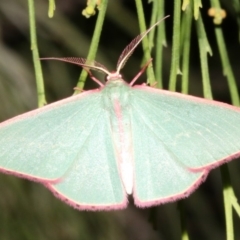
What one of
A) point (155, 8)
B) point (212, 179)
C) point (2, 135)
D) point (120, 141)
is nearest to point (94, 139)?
point (120, 141)

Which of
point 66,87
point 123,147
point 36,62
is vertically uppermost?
point 36,62

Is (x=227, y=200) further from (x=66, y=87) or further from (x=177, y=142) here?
(x=66, y=87)

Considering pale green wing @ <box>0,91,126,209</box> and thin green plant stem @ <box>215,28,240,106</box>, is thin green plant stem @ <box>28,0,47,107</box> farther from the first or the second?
thin green plant stem @ <box>215,28,240,106</box>

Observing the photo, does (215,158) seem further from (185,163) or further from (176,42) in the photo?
(176,42)

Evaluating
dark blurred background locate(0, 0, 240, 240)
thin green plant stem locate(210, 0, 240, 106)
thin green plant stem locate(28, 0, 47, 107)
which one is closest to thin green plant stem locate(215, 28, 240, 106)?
thin green plant stem locate(210, 0, 240, 106)

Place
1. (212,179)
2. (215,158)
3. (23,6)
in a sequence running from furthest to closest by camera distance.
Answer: (212,179), (23,6), (215,158)

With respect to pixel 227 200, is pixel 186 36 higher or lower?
higher

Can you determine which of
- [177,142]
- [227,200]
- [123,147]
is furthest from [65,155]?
[227,200]
